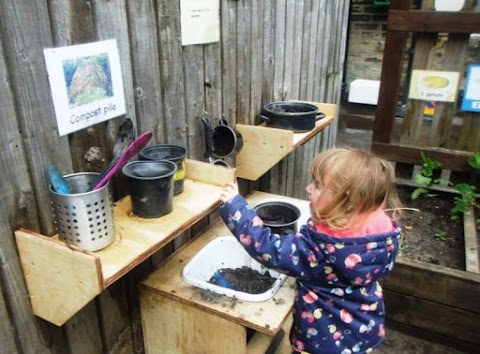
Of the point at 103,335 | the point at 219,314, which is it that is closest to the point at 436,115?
the point at 219,314

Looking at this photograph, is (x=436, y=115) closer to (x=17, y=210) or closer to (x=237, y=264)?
(x=237, y=264)

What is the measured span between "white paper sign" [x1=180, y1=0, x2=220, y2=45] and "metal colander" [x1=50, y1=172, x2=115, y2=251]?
824 mm

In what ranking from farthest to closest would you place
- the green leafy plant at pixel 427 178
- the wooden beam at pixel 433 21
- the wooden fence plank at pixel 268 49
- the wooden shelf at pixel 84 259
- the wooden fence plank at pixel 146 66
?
the green leafy plant at pixel 427 178, the wooden beam at pixel 433 21, the wooden fence plank at pixel 268 49, the wooden fence plank at pixel 146 66, the wooden shelf at pixel 84 259

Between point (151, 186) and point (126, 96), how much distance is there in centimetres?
37

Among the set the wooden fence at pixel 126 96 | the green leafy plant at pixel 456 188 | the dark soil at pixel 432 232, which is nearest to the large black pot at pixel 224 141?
the wooden fence at pixel 126 96

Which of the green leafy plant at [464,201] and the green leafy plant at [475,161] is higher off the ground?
the green leafy plant at [475,161]

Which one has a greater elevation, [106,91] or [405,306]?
[106,91]

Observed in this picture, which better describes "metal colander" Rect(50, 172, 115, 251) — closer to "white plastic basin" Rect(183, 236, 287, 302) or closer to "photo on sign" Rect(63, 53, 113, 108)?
"photo on sign" Rect(63, 53, 113, 108)

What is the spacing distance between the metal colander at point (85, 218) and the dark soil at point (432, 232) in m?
2.09

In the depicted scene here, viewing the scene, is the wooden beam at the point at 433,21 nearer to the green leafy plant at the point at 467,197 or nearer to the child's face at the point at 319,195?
the green leafy plant at the point at 467,197

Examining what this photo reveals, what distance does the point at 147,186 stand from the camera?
1.36 metres

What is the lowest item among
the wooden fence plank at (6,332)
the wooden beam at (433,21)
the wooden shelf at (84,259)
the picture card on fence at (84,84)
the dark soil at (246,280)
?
the dark soil at (246,280)

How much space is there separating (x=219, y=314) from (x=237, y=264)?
50 cm

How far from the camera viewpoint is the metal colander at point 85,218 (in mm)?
1155
